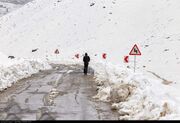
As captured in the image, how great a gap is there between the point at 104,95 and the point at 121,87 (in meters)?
1.56

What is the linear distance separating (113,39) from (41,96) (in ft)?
185

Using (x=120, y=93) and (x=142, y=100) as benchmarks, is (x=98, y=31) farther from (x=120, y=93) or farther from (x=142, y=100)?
(x=142, y=100)

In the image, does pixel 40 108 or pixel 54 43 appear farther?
pixel 54 43

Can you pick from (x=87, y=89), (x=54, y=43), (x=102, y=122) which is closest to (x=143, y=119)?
(x=102, y=122)

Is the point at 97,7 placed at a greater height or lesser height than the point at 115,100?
greater

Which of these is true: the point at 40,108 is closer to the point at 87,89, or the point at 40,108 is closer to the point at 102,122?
the point at 102,122

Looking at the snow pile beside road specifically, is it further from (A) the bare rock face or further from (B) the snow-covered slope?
(B) the snow-covered slope

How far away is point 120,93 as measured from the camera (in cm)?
1461

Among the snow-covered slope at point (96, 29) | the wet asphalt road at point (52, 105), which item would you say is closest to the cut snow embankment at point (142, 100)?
the wet asphalt road at point (52, 105)

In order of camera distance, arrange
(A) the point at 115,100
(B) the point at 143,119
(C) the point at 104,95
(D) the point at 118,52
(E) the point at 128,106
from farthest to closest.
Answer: (D) the point at 118,52, (C) the point at 104,95, (A) the point at 115,100, (E) the point at 128,106, (B) the point at 143,119

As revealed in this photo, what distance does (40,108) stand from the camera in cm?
1338

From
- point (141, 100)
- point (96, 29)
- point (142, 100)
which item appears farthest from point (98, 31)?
point (142, 100)

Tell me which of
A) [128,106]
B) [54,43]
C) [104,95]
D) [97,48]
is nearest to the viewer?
[128,106]

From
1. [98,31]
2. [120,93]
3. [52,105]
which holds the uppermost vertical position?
[98,31]
